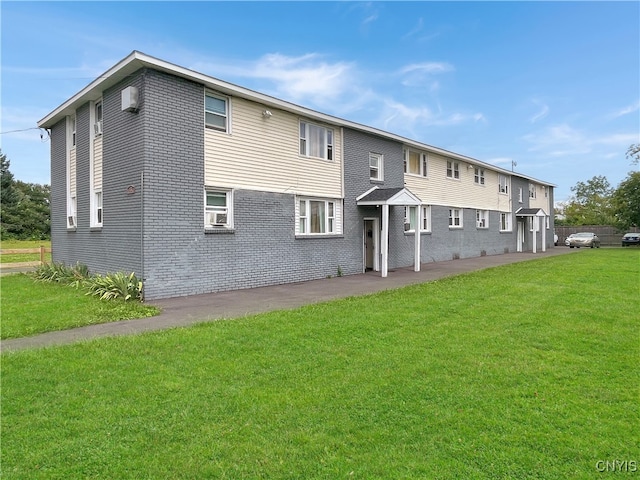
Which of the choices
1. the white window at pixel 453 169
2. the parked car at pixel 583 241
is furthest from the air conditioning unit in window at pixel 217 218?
the parked car at pixel 583 241

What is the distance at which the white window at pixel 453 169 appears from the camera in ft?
74.8

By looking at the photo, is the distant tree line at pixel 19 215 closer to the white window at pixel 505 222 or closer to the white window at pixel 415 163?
the white window at pixel 415 163

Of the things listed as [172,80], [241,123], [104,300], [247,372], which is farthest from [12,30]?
[247,372]

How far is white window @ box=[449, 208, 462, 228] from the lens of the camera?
74.9ft

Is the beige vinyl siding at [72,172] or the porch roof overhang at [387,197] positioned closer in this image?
the beige vinyl siding at [72,172]

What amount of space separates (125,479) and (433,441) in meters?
2.29

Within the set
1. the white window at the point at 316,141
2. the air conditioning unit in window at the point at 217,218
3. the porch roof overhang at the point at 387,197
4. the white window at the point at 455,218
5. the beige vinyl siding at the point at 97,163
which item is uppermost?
the white window at the point at 316,141

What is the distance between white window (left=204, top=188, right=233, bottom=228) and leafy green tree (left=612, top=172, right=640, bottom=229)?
32135 mm

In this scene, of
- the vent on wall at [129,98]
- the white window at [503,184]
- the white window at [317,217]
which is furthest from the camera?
the white window at [503,184]

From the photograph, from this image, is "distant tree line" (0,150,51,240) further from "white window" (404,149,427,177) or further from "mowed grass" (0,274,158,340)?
"white window" (404,149,427,177)

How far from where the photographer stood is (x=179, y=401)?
13.0 feet

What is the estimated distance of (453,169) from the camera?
23172 millimetres

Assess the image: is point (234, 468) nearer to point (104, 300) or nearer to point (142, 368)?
point (142, 368)

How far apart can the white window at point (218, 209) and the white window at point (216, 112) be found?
1895 mm
